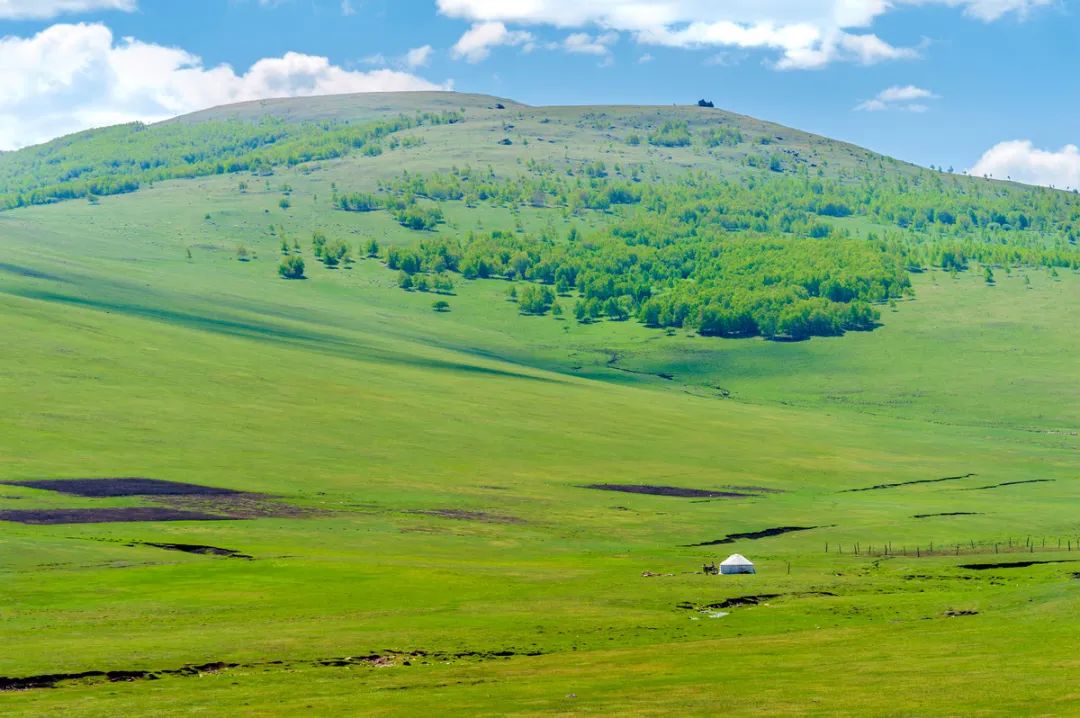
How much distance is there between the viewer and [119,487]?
108562mm

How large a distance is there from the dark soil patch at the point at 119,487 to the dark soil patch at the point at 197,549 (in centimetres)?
1867

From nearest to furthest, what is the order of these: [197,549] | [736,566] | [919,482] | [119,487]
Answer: [736,566]
[197,549]
[119,487]
[919,482]

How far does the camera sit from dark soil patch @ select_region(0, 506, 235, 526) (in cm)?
9350

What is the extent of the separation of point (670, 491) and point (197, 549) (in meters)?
53.6

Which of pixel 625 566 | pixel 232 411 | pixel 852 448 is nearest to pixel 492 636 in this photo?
pixel 625 566

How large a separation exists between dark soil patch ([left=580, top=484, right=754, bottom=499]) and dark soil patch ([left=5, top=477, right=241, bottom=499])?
34.7 meters

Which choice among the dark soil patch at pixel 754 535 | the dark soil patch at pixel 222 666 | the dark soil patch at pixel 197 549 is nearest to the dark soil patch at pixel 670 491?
the dark soil patch at pixel 754 535

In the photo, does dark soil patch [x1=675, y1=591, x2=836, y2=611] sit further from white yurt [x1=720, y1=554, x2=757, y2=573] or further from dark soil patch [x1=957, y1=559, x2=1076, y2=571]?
dark soil patch [x1=957, y1=559, x2=1076, y2=571]

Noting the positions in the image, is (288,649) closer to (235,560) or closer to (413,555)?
(235,560)

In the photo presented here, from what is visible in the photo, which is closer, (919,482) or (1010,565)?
(1010,565)

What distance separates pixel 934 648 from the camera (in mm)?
55094

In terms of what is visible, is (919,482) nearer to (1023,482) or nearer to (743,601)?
(1023,482)

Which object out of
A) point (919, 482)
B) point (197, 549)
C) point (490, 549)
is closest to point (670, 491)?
point (919, 482)

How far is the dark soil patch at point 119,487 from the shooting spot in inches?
4163
